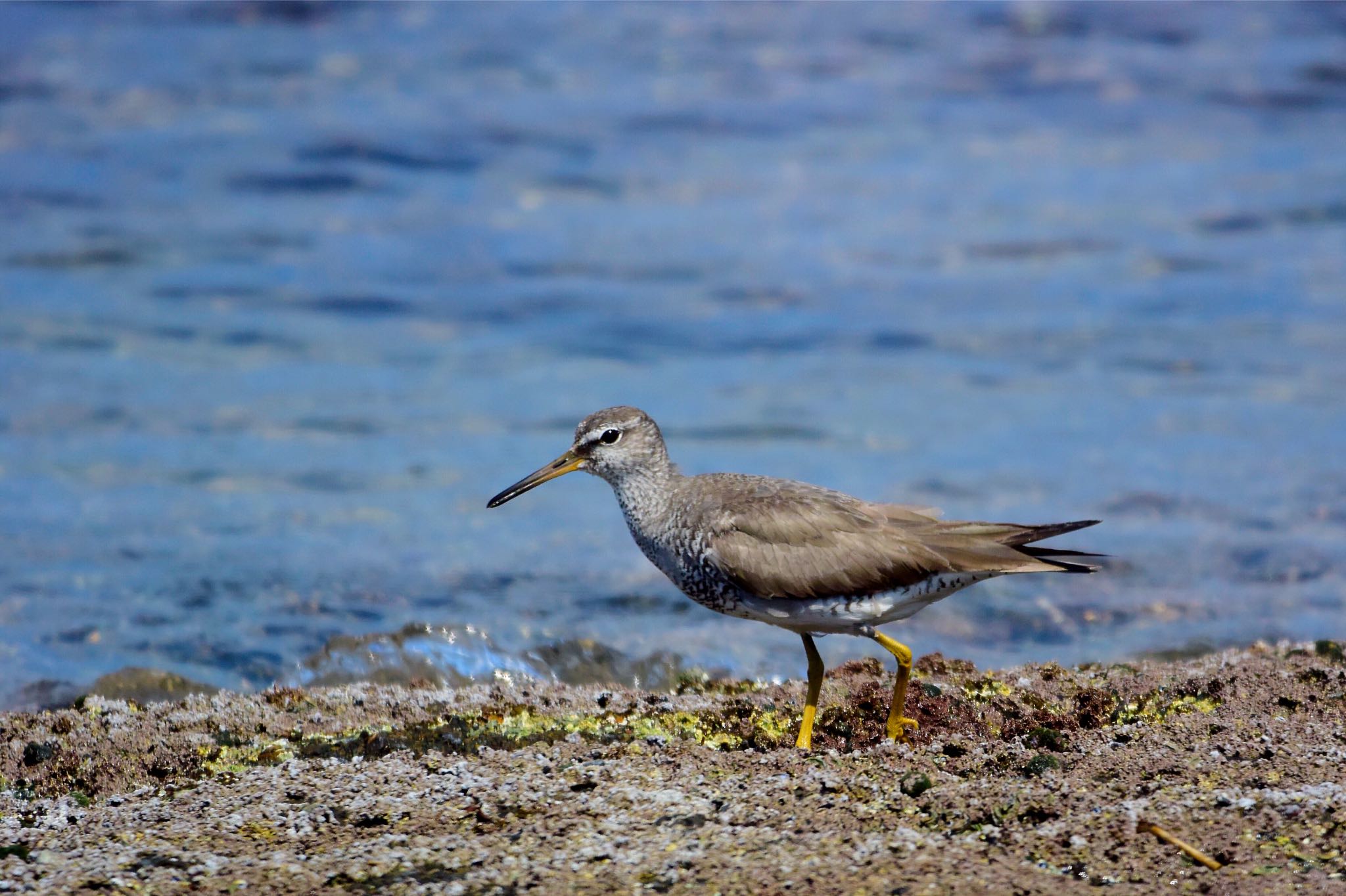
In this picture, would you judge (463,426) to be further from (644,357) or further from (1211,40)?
(1211,40)

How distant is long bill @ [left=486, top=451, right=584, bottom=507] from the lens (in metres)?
7.89

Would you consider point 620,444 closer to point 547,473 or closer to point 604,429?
point 604,429

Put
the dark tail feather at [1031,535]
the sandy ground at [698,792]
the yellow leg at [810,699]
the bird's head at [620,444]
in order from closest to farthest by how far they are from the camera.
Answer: the sandy ground at [698,792]
the yellow leg at [810,699]
the dark tail feather at [1031,535]
the bird's head at [620,444]

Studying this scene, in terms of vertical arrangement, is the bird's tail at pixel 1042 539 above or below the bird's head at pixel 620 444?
below

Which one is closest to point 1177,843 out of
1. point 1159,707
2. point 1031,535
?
point 1159,707

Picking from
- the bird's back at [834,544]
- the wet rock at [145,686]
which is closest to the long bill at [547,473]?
the bird's back at [834,544]

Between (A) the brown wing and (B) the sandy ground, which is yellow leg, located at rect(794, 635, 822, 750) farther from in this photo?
(A) the brown wing

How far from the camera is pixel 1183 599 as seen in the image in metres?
10.9

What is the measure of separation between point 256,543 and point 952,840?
796 centimetres

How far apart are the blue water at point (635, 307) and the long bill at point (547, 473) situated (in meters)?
2.06

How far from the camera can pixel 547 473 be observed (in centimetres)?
799

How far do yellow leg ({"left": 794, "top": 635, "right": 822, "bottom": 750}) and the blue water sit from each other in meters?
2.72

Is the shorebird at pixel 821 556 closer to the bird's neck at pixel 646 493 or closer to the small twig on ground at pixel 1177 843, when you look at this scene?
the bird's neck at pixel 646 493

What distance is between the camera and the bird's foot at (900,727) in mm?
6480
